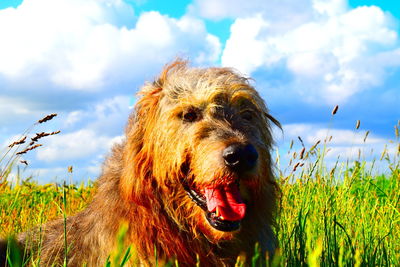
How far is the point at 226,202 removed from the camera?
11.9 ft

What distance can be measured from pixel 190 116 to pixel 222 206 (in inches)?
29.2

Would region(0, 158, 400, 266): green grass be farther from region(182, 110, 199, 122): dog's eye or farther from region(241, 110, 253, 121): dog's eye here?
region(182, 110, 199, 122): dog's eye

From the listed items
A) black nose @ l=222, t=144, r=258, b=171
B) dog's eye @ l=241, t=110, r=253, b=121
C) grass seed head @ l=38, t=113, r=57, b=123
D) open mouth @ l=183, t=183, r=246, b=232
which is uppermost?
dog's eye @ l=241, t=110, r=253, b=121

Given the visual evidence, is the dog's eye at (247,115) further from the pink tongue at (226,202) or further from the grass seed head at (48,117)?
the grass seed head at (48,117)

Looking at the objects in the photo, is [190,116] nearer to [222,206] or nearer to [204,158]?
[204,158]

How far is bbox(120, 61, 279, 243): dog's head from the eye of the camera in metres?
3.49

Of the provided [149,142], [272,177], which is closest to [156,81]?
[149,142]

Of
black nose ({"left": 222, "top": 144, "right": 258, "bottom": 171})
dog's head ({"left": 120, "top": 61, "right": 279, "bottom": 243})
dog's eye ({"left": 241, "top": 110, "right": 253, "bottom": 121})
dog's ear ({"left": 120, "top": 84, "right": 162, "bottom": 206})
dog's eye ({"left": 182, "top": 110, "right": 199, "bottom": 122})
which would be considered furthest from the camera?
dog's eye ({"left": 241, "top": 110, "right": 253, "bottom": 121})

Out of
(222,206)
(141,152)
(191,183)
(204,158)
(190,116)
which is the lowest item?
(222,206)

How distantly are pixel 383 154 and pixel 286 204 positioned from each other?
4.79ft

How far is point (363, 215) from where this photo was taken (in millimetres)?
5078

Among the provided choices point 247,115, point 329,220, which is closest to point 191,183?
point 247,115

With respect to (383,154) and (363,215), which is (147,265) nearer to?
(363,215)

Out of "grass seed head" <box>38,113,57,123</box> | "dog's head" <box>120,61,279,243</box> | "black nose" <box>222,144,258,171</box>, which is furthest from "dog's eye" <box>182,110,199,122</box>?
"grass seed head" <box>38,113,57,123</box>
